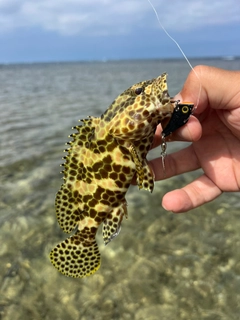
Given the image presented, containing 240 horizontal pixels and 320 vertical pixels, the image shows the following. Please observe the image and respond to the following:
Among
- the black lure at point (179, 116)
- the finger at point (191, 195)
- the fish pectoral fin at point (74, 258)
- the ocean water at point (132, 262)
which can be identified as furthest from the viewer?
the ocean water at point (132, 262)

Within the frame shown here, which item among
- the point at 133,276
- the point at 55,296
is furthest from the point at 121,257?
the point at 55,296

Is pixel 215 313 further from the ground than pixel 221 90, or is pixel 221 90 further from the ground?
pixel 221 90

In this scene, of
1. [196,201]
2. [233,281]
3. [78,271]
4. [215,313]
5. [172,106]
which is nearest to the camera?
[172,106]

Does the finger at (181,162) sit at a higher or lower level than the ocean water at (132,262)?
higher

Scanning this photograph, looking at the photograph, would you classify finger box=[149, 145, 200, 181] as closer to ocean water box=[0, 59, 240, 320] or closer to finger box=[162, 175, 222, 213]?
finger box=[162, 175, 222, 213]

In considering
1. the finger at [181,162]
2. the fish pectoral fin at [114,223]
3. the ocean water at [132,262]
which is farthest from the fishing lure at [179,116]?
the ocean water at [132,262]

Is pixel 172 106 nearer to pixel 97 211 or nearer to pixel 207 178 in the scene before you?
pixel 97 211

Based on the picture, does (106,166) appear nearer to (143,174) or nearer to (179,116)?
(143,174)

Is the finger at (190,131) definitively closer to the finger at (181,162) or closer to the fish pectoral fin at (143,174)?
the fish pectoral fin at (143,174)
